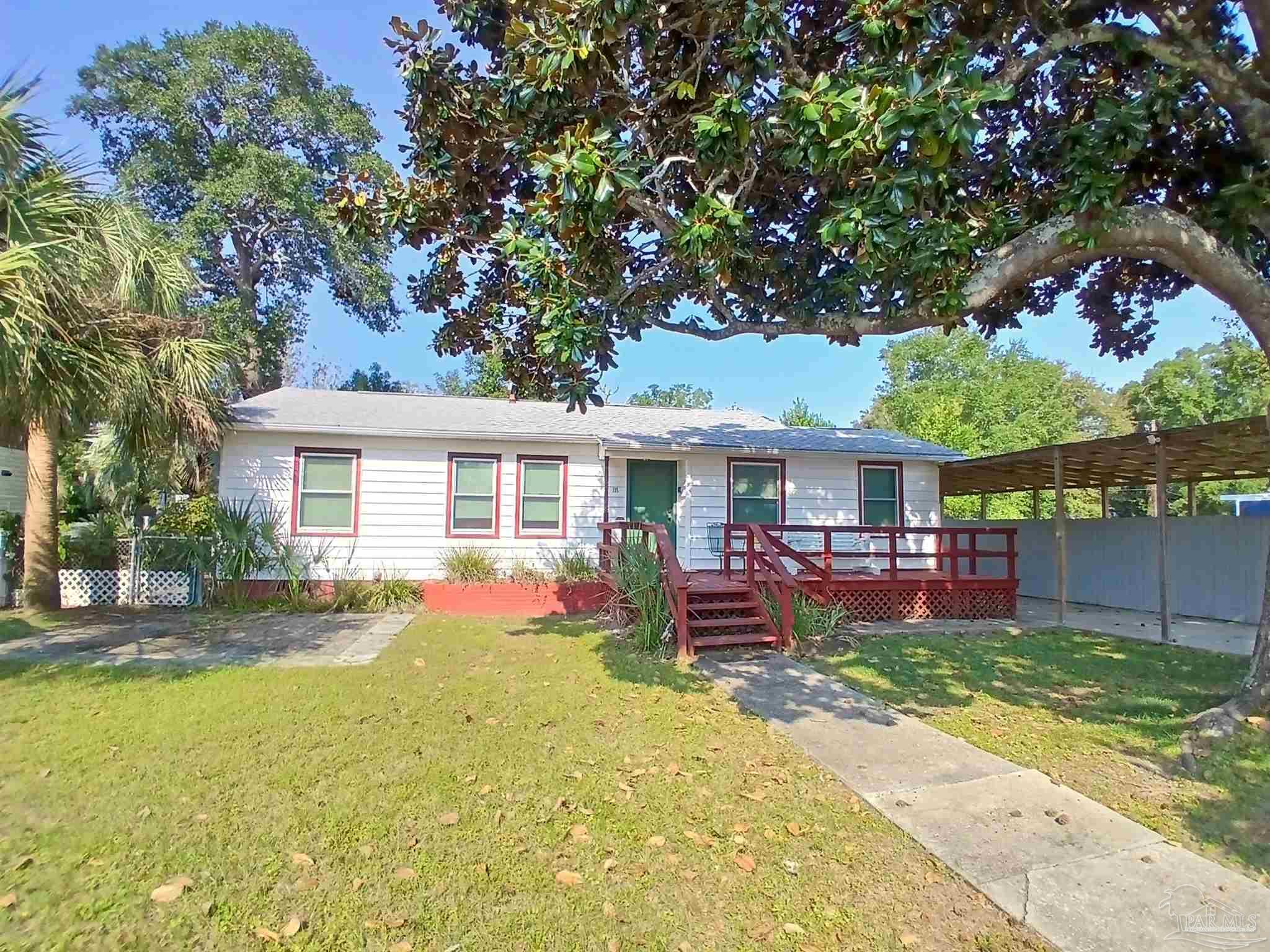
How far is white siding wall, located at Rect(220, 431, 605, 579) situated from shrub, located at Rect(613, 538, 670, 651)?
3092 millimetres

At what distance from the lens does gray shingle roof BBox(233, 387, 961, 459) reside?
11.3 m

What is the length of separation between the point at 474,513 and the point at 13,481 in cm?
1314

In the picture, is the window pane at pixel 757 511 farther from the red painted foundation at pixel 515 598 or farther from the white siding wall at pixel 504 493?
the red painted foundation at pixel 515 598

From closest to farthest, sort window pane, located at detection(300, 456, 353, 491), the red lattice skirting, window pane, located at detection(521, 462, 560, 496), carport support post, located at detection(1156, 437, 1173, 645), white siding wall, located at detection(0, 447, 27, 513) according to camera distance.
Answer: carport support post, located at detection(1156, 437, 1173, 645)
the red lattice skirting
window pane, located at detection(300, 456, 353, 491)
window pane, located at detection(521, 462, 560, 496)
white siding wall, located at detection(0, 447, 27, 513)

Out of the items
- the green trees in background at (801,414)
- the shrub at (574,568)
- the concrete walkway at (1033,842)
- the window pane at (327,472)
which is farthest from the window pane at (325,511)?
the green trees in background at (801,414)

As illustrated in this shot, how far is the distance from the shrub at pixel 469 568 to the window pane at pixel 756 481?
15.3 ft

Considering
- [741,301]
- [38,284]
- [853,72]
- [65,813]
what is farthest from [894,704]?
[38,284]

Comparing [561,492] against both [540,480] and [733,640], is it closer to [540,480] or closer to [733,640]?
[540,480]

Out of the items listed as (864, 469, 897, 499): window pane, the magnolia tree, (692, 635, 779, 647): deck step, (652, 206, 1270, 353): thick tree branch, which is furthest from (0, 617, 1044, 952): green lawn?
(864, 469, 897, 499): window pane

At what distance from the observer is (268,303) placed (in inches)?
862

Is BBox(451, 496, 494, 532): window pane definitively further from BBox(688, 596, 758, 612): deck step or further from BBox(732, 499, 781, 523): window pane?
BBox(688, 596, 758, 612): deck step

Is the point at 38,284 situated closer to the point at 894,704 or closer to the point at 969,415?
the point at 894,704

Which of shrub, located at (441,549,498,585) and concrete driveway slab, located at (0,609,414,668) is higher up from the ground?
shrub, located at (441,549,498,585)

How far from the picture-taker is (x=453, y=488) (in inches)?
456
